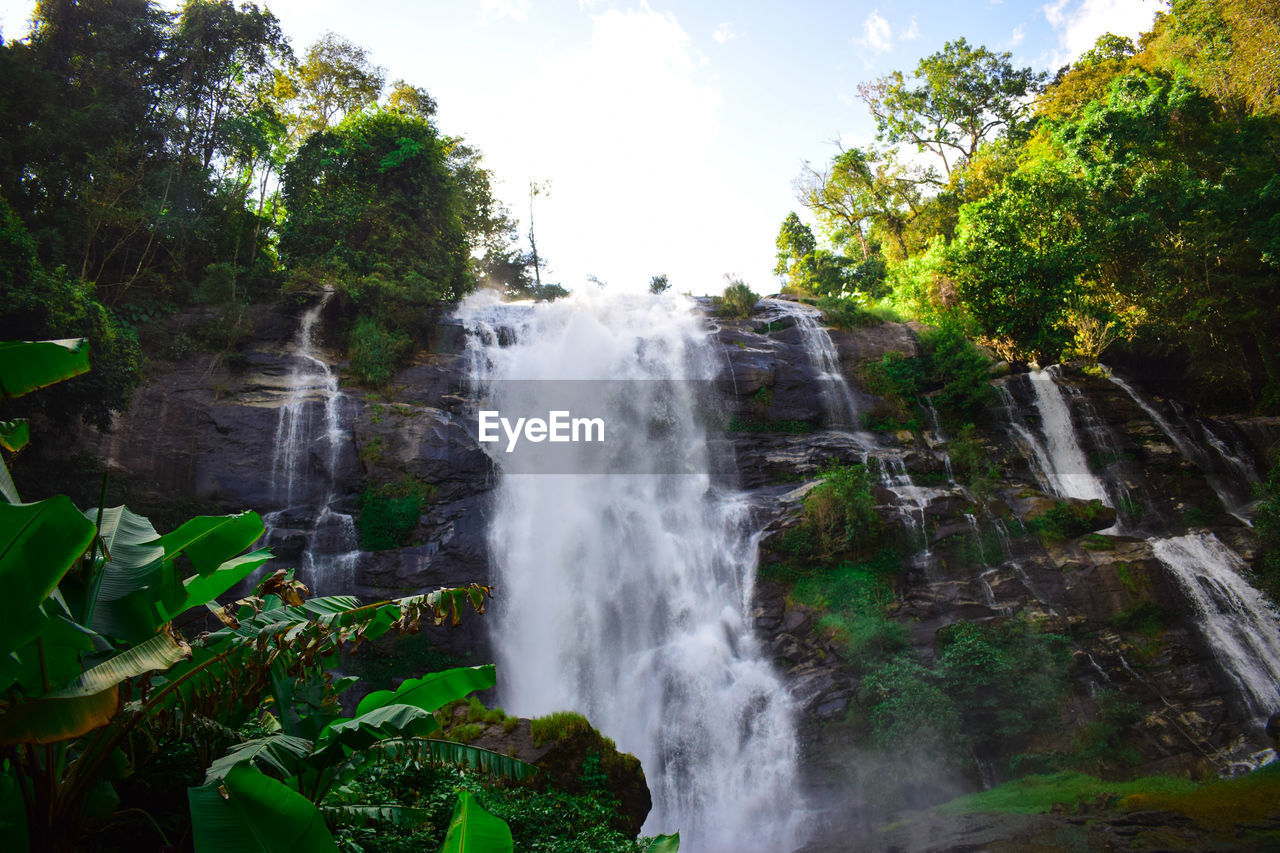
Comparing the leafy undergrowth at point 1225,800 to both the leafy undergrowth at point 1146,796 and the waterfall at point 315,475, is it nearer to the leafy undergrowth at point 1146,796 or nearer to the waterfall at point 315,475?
the leafy undergrowth at point 1146,796

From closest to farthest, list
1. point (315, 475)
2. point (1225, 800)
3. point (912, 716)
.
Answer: point (1225, 800), point (912, 716), point (315, 475)

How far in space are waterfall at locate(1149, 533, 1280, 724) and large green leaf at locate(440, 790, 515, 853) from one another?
14127 millimetres

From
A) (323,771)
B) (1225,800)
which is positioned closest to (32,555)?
(323,771)

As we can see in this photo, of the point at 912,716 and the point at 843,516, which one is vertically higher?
the point at 843,516

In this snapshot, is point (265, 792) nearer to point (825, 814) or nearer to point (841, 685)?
point (825, 814)

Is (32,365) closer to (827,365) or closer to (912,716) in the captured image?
(912,716)

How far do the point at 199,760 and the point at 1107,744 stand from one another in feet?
44.0

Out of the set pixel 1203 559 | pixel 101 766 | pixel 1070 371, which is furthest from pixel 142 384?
pixel 1070 371

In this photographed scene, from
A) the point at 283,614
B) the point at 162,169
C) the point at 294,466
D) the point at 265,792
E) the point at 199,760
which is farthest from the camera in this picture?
the point at 162,169

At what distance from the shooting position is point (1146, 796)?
995cm

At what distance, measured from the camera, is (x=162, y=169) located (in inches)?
699

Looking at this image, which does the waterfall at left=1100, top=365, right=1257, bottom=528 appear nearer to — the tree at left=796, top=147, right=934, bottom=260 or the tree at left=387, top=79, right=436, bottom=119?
the tree at left=796, top=147, right=934, bottom=260

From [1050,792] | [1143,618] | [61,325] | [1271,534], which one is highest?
[61,325]

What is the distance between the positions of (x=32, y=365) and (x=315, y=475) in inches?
468
